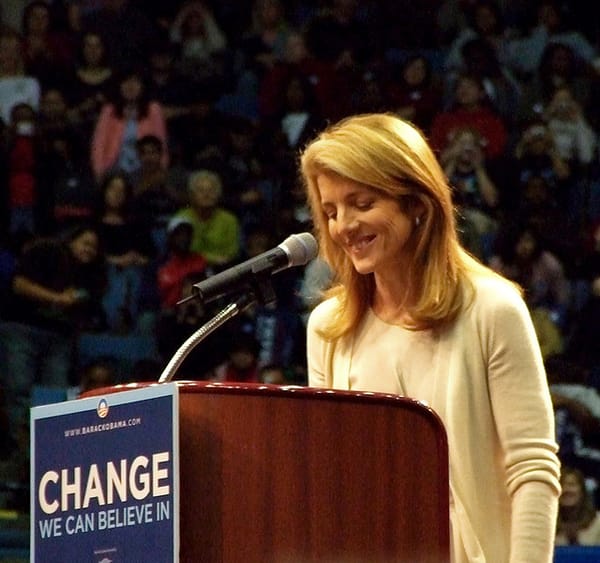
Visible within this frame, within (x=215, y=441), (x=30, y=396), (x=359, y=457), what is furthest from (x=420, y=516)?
(x=30, y=396)

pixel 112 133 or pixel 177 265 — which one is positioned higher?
pixel 112 133

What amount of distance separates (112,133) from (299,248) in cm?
568

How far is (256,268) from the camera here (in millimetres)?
1891

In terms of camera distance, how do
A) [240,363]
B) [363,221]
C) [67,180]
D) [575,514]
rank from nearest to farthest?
[363,221] < [575,514] < [240,363] < [67,180]

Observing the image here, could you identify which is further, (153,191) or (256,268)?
(153,191)

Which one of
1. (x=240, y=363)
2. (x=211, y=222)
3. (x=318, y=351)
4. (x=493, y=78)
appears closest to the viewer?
(x=318, y=351)

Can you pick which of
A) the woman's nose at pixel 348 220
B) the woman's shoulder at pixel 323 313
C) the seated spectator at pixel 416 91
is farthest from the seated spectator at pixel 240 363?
the woman's nose at pixel 348 220

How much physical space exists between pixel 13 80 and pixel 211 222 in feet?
4.31

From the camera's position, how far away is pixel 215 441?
5.58 ft

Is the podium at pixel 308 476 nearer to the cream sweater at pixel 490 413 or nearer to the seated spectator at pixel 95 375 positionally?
the cream sweater at pixel 490 413

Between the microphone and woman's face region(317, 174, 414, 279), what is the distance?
0.08 meters

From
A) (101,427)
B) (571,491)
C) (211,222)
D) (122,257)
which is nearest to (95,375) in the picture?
(122,257)

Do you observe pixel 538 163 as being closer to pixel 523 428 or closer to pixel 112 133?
pixel 112 133

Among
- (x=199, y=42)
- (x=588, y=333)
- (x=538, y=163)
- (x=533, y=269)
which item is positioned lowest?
(x=588, y=333)
